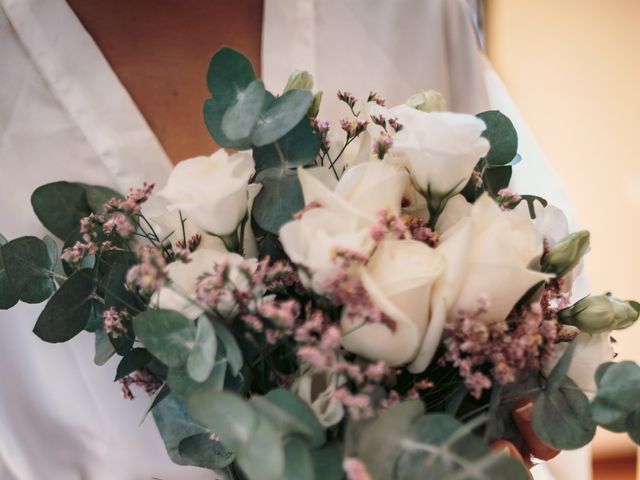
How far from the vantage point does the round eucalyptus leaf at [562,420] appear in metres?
0.46

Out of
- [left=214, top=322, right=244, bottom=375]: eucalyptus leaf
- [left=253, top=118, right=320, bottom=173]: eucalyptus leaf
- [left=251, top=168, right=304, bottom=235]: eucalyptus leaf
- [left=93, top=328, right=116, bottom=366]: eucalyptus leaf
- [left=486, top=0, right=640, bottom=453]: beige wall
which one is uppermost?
[left=253, top=118, right=320, bottom=173]: eucalyptus leaf

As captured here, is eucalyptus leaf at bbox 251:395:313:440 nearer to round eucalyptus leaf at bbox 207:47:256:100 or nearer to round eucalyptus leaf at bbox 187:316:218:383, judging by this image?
round eucalyptus leaf at bbox 187:316:218:383

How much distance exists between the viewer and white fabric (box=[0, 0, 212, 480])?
74 cm

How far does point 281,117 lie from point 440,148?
4.7 inches

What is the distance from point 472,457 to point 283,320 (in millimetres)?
138

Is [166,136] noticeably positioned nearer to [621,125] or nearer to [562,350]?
[562,350]

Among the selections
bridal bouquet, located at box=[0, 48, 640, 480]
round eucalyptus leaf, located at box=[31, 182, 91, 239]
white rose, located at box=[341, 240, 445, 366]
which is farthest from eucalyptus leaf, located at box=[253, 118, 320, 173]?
round eucalyptus leaf, located at box=[31, 182, 91, 239]

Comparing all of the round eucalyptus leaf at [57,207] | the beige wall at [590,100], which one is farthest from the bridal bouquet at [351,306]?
the beige wall at [590,100]

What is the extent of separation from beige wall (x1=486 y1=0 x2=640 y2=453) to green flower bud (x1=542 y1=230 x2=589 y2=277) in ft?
4.33

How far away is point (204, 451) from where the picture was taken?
1.71 feet

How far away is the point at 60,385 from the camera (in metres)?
0.75

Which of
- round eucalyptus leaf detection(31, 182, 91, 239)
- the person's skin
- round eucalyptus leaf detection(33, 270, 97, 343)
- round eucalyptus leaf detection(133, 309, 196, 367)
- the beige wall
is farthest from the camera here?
the beige wall

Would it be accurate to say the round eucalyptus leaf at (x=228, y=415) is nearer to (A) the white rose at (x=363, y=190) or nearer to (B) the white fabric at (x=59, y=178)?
(A) the white rose at (x=363, y=190)

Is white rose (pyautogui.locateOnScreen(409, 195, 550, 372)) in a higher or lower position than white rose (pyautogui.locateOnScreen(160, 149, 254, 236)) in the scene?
lower
